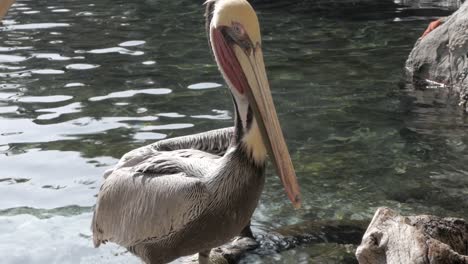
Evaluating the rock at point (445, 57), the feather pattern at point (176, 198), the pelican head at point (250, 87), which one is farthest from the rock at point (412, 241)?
the rock at point (445, 57)

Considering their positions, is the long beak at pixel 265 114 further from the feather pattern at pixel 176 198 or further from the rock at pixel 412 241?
the rock at pixel 412 241

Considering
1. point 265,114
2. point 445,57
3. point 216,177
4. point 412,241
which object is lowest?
point 445,57

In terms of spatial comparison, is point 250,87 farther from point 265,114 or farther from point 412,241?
point 412,241

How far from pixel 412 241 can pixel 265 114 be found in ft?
2.69

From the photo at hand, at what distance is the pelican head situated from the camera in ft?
11.3

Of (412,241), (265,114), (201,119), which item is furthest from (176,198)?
(201,119)

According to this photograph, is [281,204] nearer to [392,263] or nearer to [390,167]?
[390,167]

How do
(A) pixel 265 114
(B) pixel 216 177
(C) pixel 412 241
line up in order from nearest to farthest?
(C) pixel 412 241 < (A) pixel 265 114 < (B) pixel 216 177

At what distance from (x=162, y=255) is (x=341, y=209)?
156 centimetres

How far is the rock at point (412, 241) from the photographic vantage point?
3115 millimetres

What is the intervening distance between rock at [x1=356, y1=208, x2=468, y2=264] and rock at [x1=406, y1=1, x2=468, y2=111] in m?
3.71

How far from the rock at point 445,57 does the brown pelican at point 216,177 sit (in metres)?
3.97

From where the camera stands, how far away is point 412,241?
319cm

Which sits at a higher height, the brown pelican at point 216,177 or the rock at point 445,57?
the brown pelican at point 216,177
